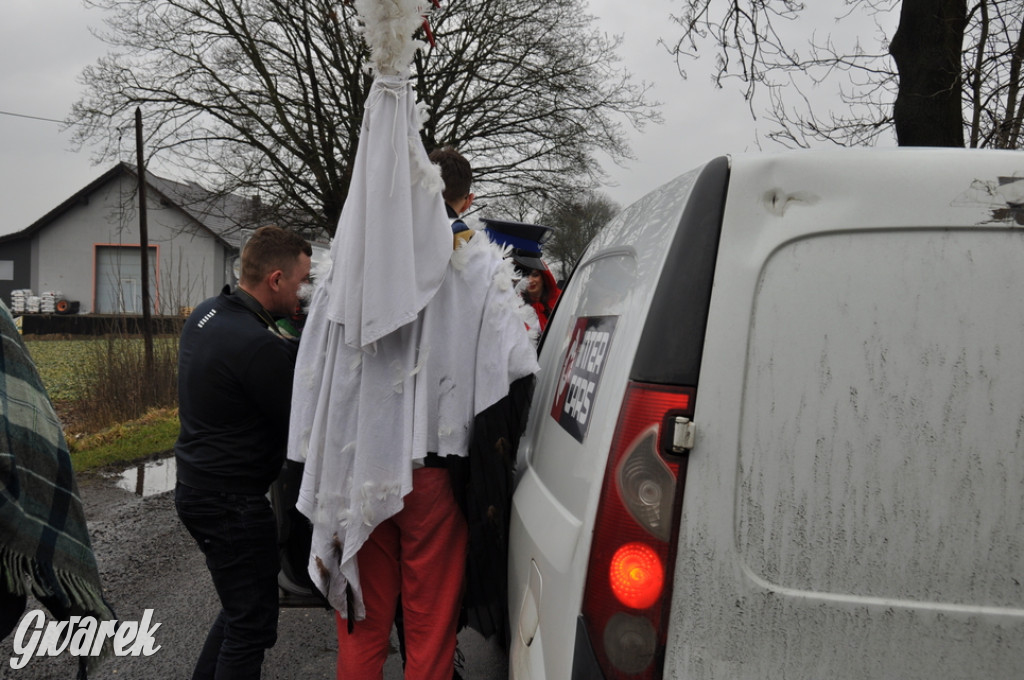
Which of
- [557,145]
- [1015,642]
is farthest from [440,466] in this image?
[557,145]

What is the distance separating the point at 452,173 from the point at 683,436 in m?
1.52

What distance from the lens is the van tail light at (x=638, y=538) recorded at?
1349mm

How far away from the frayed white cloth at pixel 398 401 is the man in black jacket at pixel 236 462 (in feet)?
1.83

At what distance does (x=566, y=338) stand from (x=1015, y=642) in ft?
4.18

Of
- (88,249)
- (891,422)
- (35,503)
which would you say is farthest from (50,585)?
(88,249)

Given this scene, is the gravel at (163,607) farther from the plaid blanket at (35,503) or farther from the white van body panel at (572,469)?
the white van body panel at (572,469)

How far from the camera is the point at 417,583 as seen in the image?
2.12 meters

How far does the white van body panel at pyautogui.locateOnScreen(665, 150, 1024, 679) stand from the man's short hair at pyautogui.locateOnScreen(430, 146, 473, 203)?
1391mm

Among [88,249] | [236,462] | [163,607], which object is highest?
[88,249]

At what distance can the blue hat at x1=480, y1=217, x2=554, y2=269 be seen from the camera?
4.32 meters

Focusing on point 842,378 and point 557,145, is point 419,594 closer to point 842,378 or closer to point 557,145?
point 842,378

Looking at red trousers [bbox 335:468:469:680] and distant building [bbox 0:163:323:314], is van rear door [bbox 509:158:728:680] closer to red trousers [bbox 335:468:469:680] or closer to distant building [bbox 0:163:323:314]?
red trousers [bbox 335:468:469:680]

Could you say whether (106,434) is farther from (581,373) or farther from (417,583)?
(581,373)

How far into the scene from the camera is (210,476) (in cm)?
257
